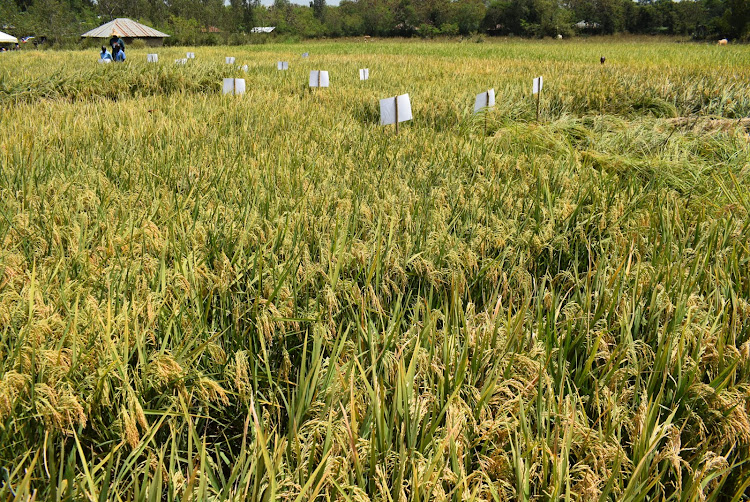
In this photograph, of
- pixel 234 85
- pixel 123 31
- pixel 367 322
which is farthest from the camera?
pixel 123 31

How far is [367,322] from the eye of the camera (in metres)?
1.44

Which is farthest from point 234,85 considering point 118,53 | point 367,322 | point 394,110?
point 118,53

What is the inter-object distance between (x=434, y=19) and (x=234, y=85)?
68155 mm

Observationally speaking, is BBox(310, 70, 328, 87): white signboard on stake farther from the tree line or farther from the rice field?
the tree line

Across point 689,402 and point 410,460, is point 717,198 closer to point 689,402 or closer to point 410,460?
point 689,402

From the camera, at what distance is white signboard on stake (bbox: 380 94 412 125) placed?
3.85 metres

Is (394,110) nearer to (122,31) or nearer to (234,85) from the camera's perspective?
(234,85)

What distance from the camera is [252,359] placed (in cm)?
124

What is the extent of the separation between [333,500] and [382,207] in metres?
1.37

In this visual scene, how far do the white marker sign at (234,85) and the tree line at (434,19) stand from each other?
110 feet

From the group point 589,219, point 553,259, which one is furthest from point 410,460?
point 589,219

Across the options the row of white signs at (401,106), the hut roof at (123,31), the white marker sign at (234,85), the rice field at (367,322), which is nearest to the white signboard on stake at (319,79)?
the white marker sign at (234,85)

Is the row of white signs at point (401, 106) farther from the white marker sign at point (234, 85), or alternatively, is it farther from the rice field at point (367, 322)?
the white marker sign at point (234, 85)

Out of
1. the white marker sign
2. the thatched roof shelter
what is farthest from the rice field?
the thatched roof shelter
